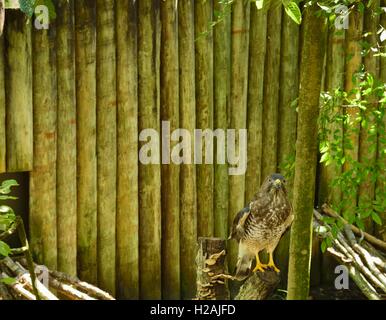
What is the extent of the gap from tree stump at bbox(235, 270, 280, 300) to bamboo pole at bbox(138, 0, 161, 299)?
7.26 ft

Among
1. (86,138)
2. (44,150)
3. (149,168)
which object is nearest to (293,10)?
(44,150)

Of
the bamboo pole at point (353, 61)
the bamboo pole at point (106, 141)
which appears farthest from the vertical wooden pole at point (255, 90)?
the bamboo pole at point (106, 141)

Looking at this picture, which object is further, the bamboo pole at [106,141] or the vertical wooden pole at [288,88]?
the vertical wooden pole at [288,88]

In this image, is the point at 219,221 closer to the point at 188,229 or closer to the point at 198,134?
the point at 188,229

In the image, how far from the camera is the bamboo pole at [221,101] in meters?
7.87

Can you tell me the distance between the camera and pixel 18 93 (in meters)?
6.73

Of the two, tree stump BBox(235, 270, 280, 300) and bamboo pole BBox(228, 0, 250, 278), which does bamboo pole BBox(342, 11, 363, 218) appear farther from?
tree stump BBox(235, 270, 280, 300)

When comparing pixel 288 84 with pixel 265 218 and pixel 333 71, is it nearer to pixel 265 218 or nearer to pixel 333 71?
pixel 333 71

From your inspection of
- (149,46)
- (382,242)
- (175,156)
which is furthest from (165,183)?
(382,242)

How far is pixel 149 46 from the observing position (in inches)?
293

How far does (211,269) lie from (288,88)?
344cm

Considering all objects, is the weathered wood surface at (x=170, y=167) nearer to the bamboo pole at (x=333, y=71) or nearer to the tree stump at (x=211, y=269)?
the bamboo pole at (x=333, y=71)

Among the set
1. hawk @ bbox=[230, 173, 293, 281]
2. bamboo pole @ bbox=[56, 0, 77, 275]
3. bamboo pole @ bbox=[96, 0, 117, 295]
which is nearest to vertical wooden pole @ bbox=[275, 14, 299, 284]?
hawk @ bbox=[230, 173, 293, 281]

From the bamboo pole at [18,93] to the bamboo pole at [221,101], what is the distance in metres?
1.89
